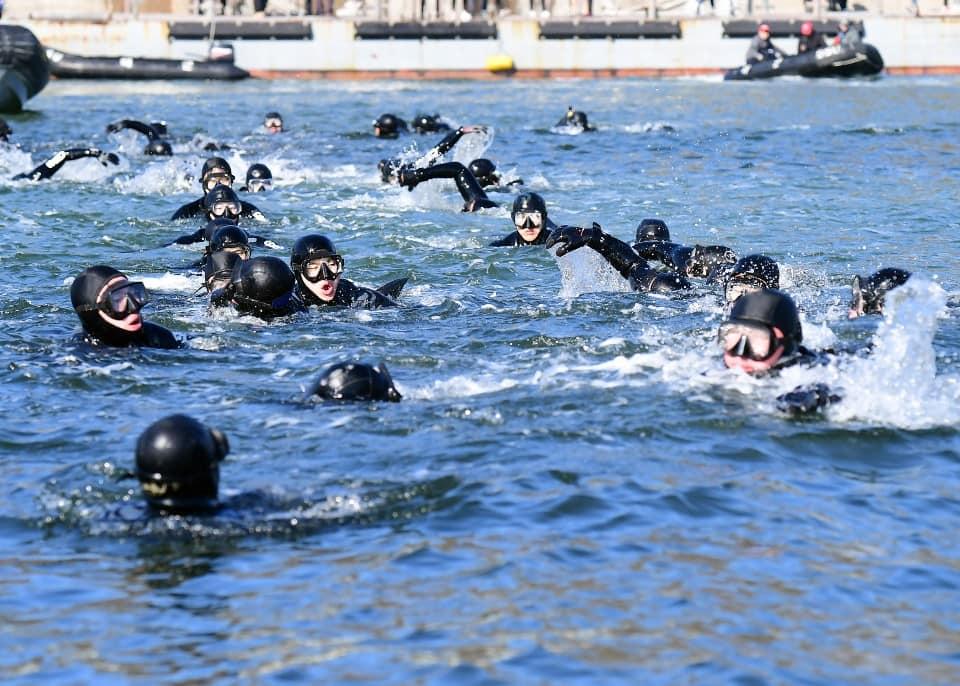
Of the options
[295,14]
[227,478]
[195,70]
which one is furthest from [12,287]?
[295,14]

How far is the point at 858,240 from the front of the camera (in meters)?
17.5

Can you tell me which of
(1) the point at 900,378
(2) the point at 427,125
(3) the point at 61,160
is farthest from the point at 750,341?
(2) the point at 427,125

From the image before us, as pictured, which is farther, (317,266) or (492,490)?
(317,266)

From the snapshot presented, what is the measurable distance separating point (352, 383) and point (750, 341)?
2.28 meters

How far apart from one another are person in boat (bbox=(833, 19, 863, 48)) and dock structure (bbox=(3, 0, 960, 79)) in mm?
1333

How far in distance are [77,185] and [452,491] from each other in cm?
1528

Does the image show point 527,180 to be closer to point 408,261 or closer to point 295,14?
point 408,261

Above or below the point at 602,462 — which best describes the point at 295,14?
above

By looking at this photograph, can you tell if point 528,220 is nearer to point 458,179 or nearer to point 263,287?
point 458,179

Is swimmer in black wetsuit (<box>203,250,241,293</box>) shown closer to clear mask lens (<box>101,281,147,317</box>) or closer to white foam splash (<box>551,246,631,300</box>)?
clear mask lens (<box>101,281,147,317</box>)

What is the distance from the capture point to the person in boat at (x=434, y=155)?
717 inches

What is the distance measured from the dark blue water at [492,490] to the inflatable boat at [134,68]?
2748 centimetres

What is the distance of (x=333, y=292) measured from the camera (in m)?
12.8

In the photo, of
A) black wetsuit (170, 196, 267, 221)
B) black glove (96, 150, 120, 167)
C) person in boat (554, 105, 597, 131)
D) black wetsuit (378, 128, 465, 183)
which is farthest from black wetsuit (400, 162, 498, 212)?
person in boat (554, 105, 597, 131)
